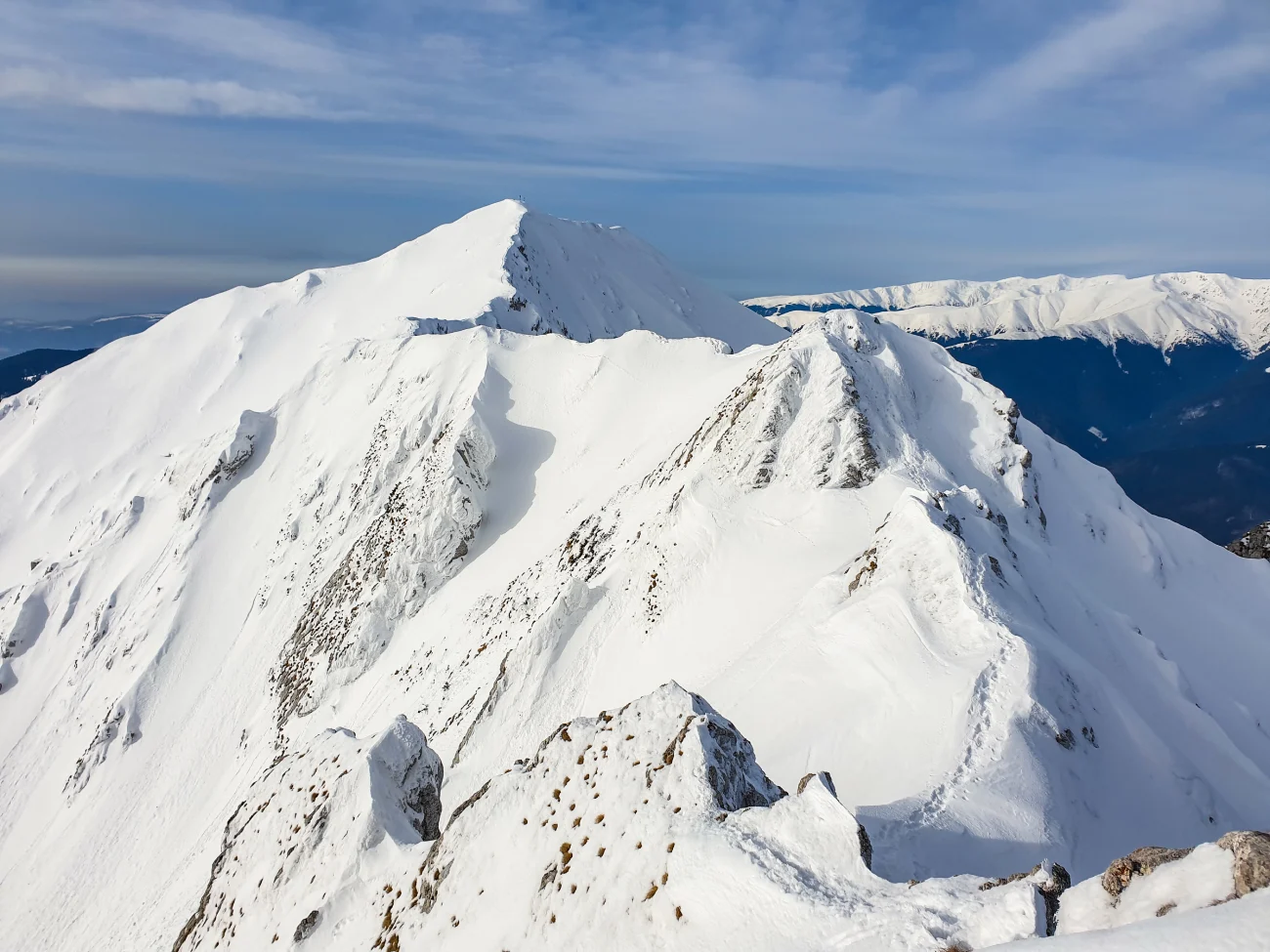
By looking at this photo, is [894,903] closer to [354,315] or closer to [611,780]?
[611,780]

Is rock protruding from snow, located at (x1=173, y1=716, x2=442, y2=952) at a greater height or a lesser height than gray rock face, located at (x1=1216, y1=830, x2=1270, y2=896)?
lesser

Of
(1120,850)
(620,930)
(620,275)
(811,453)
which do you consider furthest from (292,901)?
(620,275)

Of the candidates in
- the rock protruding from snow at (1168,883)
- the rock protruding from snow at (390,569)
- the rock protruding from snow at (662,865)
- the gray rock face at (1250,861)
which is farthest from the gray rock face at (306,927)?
the rock protruding from snow at (390,569)

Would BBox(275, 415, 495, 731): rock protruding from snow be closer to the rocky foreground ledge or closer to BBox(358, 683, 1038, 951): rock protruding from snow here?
the rocky foreground ledge

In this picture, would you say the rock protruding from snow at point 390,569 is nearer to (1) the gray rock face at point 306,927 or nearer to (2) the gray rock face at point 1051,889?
(1) the gray rock face at point 306,927

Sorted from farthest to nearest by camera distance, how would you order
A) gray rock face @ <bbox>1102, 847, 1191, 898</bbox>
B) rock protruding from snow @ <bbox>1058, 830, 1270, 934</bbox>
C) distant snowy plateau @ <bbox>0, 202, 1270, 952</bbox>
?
distant snowy plateau @ <bbox>0, 202, 1270, 952</bbox> → gray rock face @ <bbox>1102, 847, 1191, 898</bbox> → rock protruding from snow @ <bbox>1058, 830, 1270, 934</bbox>

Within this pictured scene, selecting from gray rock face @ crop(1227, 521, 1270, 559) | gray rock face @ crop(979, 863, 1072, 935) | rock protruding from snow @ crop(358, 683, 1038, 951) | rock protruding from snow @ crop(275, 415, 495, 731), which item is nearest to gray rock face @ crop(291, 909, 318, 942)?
rock protruding from snow @ crop(358, 683, 1038, 951)
